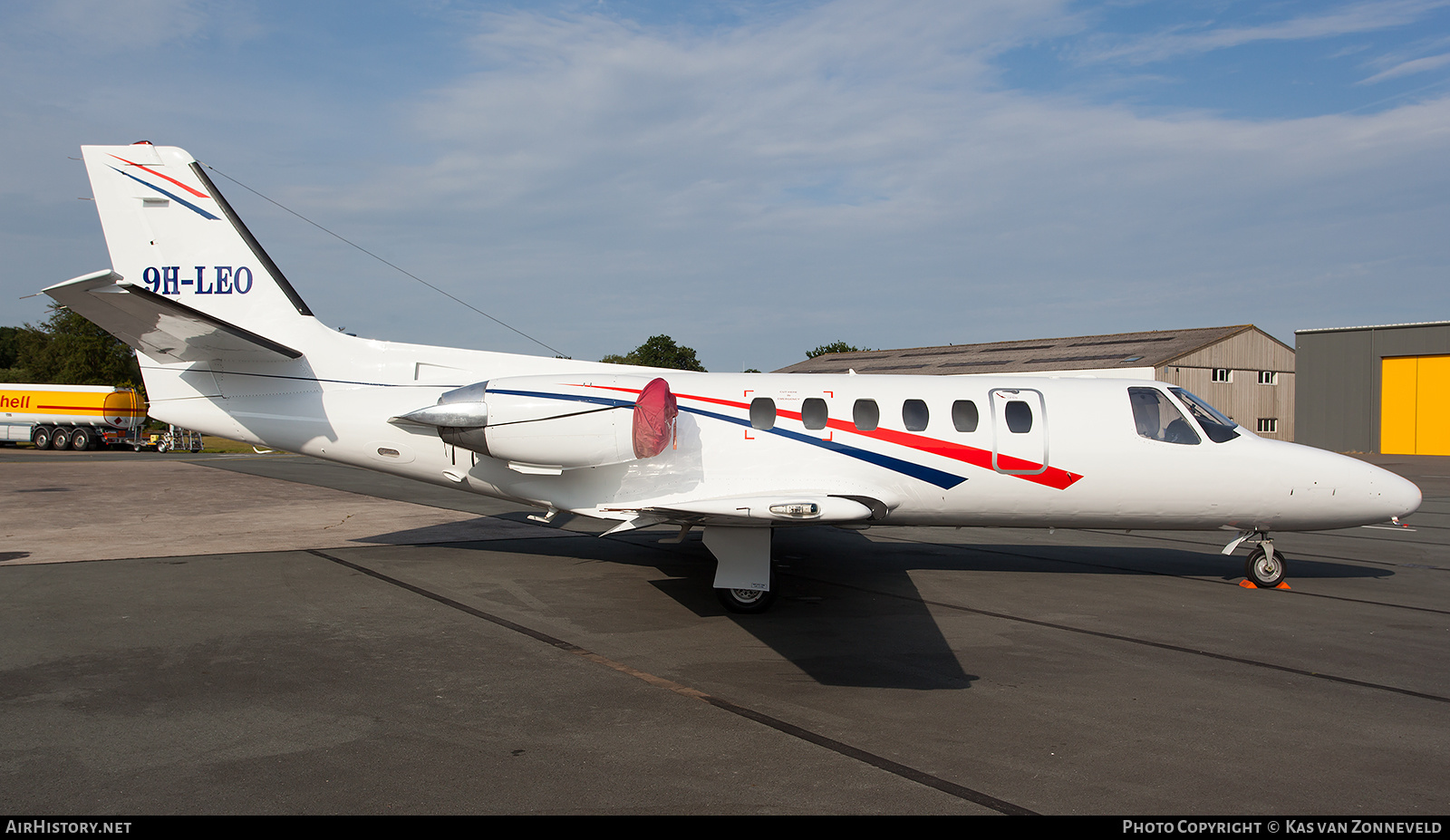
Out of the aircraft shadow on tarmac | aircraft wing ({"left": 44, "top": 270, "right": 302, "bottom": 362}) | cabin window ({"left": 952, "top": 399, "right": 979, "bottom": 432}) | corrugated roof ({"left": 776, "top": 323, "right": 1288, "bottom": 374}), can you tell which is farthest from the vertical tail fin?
corrugated roof ({"left": 776, "top": 323, "right": 1288, "bottom": 374})

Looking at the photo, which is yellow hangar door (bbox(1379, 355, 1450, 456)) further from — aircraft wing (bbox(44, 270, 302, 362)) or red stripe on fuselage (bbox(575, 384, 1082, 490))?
aircraft wing (bbox(44, 270, 302, 362))

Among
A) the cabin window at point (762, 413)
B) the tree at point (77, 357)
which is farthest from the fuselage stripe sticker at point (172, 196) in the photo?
the tree at point (77, 357)

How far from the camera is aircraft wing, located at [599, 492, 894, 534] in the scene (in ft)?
26.5

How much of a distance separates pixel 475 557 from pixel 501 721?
6.74m

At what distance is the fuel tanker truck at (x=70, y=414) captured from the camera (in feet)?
126

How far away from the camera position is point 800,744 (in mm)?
5309

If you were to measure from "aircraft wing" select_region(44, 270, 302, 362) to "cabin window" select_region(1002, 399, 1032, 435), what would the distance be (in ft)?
29.6

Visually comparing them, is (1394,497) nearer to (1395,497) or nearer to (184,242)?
(1395,497)

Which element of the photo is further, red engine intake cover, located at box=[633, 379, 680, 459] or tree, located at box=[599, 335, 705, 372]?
tree, located at box=[599, 335, 705, 372]

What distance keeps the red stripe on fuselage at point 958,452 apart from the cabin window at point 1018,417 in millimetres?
350

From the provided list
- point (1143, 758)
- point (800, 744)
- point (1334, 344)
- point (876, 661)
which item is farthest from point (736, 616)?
point (1334, 344)

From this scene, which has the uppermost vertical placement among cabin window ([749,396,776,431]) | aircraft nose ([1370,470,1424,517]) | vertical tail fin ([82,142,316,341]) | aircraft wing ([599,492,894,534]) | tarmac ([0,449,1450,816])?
vertical tail fin ([82,142,316,341])

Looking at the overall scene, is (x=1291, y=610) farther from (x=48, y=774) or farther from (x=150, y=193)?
(x=150, y=193)

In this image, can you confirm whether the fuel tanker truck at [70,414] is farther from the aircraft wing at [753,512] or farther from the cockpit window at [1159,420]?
the cockpit window at [1159,420]
